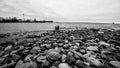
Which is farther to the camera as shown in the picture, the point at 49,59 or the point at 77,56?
the point at 77,56

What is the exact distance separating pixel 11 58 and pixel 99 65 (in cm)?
263

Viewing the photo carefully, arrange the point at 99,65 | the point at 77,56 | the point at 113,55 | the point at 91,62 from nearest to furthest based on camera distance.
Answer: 1. the point at 99,65
2. the point at 91,62
3. the point at 77,56
4. the point at 113,55

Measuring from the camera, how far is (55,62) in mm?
1677

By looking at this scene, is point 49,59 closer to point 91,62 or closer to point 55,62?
point 55,62

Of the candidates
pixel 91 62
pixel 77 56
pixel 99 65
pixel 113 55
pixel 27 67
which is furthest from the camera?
pixel 113 55

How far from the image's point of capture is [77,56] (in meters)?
1.91

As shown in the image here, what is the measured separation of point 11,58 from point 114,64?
3.05 m

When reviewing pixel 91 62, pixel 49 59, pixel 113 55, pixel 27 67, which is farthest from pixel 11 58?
pixel 113 55

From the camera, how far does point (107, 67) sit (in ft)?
5.12

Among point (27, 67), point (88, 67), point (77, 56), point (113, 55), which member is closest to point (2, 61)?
point (27, 67)

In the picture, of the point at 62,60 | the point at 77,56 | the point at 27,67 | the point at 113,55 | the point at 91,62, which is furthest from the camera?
the point at 113,55

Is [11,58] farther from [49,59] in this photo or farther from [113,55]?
[113,55]

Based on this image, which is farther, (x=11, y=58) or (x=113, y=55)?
(x=113, y=55)

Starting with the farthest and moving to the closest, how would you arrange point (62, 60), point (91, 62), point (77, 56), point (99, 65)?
point (77, 56)
point (62, 60)
point (91, 62)
point (99, 65)
